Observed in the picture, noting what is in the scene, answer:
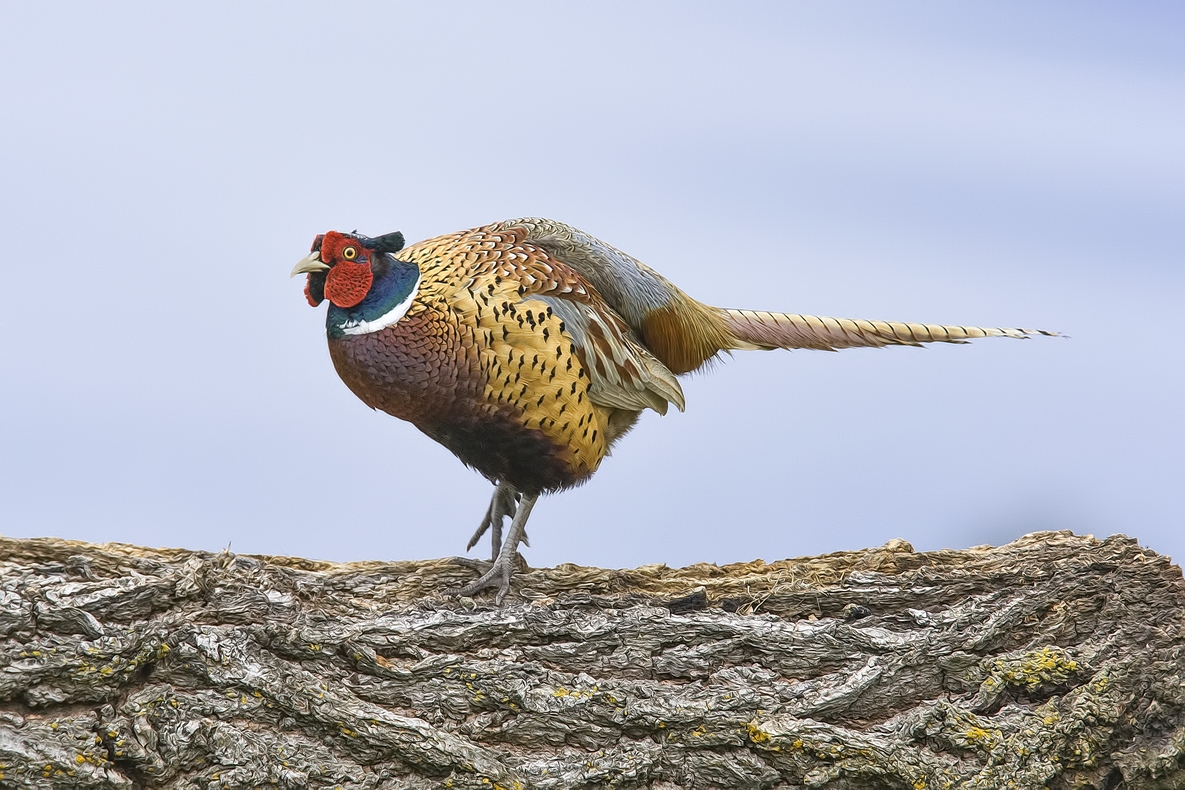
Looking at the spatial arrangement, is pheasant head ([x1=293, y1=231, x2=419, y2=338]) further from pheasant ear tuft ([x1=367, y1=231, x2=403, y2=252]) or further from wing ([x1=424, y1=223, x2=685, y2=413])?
wing ([x1=424, y1=223, x2=685, y2=413])

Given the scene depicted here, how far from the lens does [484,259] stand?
4.59 m

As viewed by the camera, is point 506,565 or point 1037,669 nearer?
point 1037,669

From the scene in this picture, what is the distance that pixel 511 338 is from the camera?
14.3ft

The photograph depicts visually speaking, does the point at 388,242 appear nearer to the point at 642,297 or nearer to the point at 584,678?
the point at 642,297

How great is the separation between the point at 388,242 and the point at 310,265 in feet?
1.07

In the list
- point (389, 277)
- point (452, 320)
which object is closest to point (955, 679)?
point (452, 320)

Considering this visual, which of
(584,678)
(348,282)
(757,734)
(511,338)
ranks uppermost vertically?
(348,282)

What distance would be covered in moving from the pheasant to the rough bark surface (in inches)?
19.3

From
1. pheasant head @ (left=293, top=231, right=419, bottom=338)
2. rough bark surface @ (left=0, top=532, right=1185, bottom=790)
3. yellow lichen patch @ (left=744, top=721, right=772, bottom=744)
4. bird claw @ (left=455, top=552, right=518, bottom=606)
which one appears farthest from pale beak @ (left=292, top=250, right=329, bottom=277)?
yellow lichen patch @ (left=744, top=721, right=772, bottom=744)

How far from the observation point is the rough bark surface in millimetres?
3889

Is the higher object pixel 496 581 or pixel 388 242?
pixel 388 242

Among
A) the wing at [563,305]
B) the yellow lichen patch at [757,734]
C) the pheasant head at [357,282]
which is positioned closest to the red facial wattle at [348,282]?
the pheasant head at [357,282]

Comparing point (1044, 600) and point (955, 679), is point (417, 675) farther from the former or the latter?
point (1044, 600)

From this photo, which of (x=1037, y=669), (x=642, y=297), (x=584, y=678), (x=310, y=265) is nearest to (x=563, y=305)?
(x=642, y=297)
